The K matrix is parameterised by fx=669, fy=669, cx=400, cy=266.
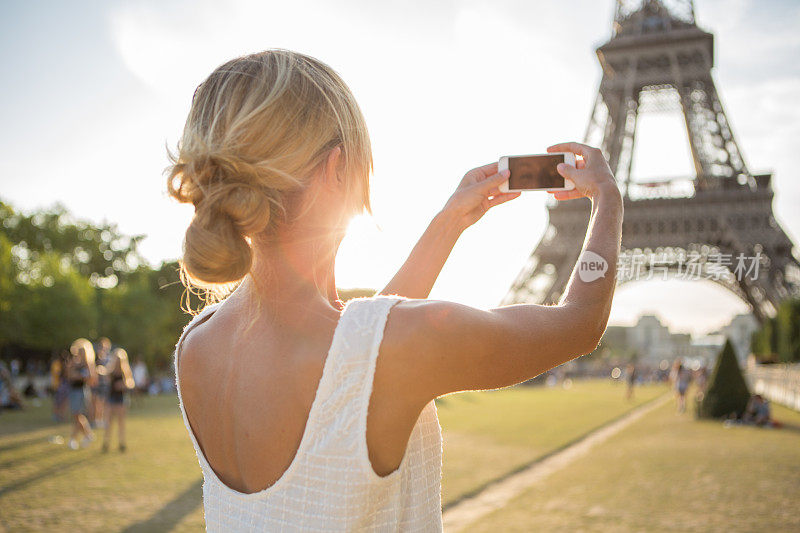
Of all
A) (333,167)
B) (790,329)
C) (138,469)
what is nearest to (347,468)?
(333,167)

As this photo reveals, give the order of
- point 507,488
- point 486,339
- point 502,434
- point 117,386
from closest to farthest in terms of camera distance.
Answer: point 486,339 → point 507,488 → point 117,386 → point 502,434

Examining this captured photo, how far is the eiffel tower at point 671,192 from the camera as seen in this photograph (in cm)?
3366

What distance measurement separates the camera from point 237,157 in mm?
1171

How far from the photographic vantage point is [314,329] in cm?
122

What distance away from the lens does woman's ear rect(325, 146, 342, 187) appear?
48.8 inches

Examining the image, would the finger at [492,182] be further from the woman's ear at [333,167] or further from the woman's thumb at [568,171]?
the woman's ear at [333,167]

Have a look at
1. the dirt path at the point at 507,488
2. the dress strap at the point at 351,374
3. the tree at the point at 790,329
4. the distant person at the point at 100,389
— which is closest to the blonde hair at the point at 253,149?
the dress strap at the point at 351,374

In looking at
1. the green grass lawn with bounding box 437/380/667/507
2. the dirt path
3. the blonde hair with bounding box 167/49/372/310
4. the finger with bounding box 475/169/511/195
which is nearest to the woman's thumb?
the finger with bounding box 475/169/511/195

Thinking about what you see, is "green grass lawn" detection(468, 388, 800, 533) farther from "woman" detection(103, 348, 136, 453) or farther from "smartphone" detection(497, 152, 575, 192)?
"woman" detection(103, 348, 136, 453)

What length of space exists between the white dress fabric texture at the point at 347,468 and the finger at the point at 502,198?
1.85 feet

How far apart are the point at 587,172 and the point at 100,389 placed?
14976 mm

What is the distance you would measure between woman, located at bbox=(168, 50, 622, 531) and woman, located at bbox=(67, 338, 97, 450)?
42.5 feet

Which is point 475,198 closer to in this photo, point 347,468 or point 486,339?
point 486,339

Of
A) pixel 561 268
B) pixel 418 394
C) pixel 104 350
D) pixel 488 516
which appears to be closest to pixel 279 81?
pixel 418 394
